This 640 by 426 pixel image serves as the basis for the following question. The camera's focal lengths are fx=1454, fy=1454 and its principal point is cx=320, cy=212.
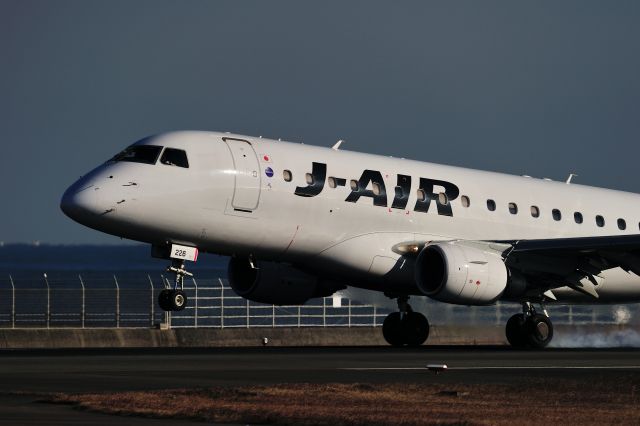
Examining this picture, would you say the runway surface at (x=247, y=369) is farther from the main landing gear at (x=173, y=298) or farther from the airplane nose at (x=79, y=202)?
the airplane nose at (x=79, y=202)

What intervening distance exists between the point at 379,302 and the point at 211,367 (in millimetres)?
18257

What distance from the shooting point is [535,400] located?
21.0 m

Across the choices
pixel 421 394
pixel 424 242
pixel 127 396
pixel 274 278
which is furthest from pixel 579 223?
pixel 127 396

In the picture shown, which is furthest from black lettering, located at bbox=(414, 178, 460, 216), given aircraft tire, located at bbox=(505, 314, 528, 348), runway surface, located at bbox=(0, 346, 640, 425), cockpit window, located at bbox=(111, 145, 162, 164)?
cockpit window, located at bbox=(111, 145, 162, 164)

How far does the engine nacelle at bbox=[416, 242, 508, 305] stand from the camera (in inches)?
1383

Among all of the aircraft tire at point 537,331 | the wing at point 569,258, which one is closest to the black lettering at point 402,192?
the wing at point 569,258

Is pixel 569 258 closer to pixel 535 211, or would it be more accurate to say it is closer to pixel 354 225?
pixel 535 211

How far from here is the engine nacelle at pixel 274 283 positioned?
3859cm

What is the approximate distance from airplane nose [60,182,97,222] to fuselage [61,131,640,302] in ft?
0.10

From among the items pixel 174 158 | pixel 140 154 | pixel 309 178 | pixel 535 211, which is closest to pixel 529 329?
pixel 535 211

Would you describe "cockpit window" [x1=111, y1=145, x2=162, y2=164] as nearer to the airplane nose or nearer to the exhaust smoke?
the airplane nose

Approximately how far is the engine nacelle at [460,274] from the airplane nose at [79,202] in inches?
333

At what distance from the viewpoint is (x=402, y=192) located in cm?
3709

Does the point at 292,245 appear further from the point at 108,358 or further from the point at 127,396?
the point at 127,396
